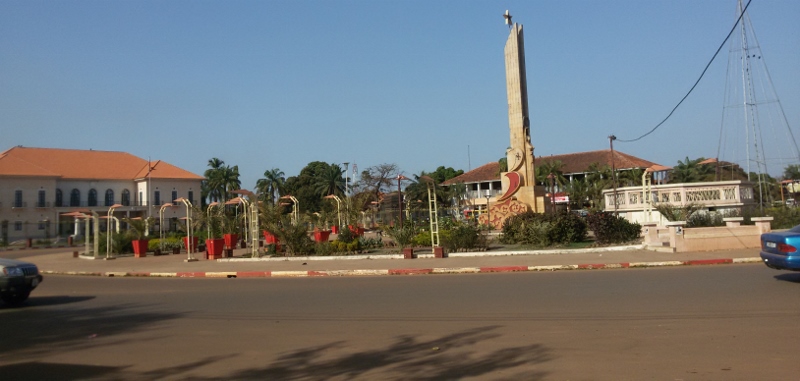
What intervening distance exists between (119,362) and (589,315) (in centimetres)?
663

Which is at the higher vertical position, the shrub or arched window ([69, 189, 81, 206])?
arched window ([69, 189, 81, 206])

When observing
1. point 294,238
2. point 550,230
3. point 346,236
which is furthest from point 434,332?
point 346,236

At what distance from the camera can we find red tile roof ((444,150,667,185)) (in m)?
65.9

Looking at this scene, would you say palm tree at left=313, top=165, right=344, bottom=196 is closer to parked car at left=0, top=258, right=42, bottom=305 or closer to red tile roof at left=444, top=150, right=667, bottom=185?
red tile roof at left=444, top=150, right=667, bottom=185

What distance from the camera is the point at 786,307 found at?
9.47m

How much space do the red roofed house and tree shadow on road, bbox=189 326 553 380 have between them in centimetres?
6199

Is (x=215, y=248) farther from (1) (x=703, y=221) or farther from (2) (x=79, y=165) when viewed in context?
(2) (x=79, y=165)

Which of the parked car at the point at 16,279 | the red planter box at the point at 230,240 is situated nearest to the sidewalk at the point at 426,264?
the red planter box at the point at 230,240

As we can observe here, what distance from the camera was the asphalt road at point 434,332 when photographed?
263 inches

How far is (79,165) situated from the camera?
75312 millimetres

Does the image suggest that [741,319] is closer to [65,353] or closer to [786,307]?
[786,307]

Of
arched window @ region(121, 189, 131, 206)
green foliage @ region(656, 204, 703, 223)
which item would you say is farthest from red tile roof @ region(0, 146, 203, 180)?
green foliage @ region(656, 204, 703, 223)

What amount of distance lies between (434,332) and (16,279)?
9.05 meters

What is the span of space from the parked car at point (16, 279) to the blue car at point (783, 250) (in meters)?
15.2
